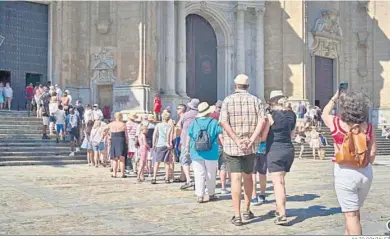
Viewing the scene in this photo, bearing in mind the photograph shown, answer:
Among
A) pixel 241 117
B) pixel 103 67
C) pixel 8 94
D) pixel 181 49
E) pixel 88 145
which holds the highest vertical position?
pixel 181 49

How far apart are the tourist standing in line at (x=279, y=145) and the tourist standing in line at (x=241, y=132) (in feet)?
1.03

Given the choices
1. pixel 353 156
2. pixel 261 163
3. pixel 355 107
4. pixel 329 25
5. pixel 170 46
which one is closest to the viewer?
pixel 353 156

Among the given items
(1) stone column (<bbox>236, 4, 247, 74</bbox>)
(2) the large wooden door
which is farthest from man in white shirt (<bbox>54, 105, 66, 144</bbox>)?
(2) the large wooden door

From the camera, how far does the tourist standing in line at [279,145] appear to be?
6707 mm

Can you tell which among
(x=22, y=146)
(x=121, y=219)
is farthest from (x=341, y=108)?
(x=22, y=146)

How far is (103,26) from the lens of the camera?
73.6ft

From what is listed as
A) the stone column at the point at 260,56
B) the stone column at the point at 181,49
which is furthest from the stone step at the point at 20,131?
the stone column at the point at 260,56

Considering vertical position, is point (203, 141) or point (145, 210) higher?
point (203, 141)

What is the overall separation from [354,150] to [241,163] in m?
2.05

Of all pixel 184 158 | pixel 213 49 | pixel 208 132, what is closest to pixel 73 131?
pixel 184 158

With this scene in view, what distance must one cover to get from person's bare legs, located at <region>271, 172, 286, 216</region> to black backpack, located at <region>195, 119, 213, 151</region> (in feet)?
5.60

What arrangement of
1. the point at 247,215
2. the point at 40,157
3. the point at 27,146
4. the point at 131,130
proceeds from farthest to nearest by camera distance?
the point at 27,146
the point at 40,157
the point at 131,130
the point at 247,215

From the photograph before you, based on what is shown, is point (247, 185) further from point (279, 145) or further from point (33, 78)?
point (33, 78)

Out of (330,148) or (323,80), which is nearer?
(330,148)
